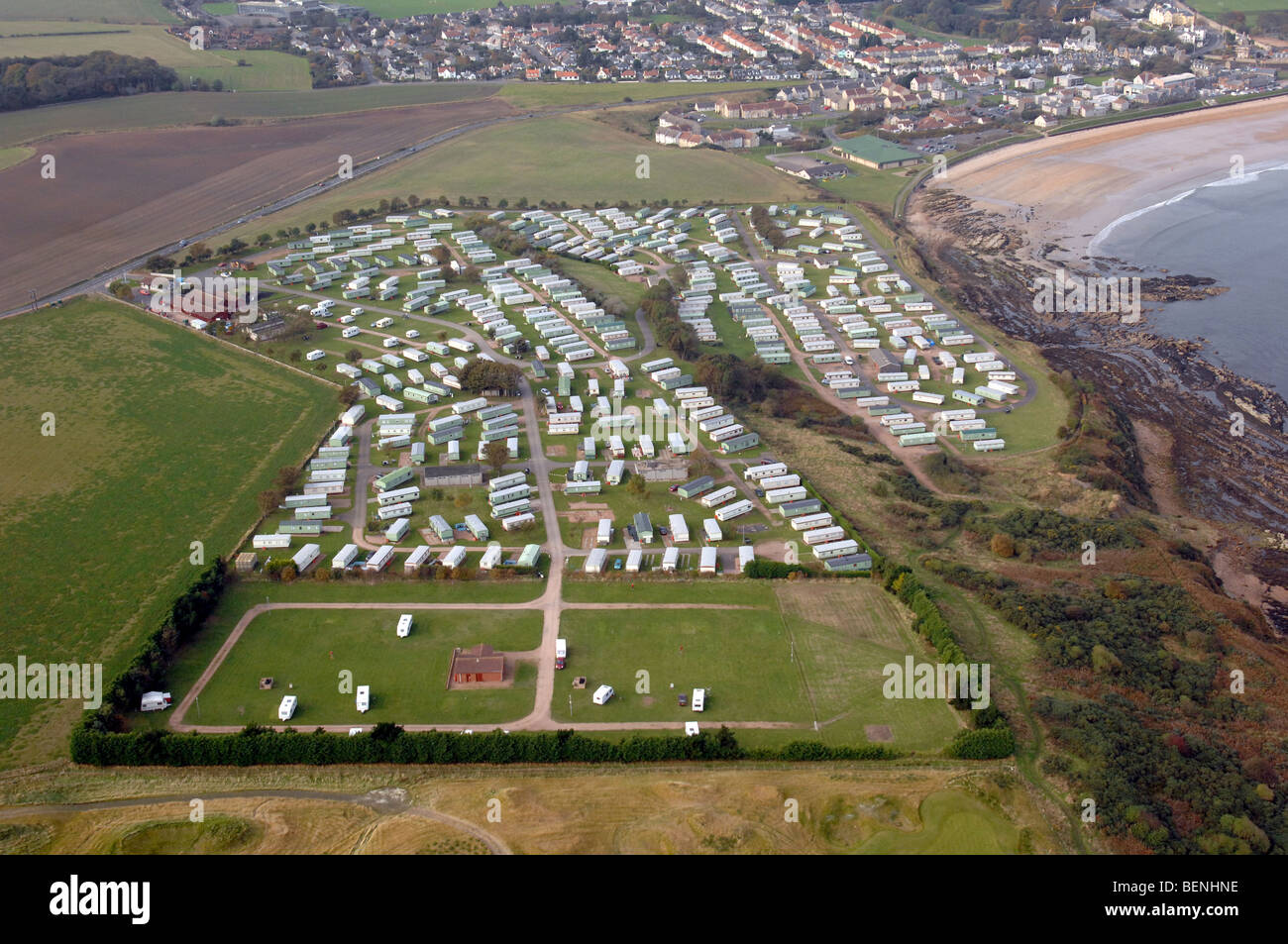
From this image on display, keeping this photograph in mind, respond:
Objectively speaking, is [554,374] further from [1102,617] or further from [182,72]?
[182,72]

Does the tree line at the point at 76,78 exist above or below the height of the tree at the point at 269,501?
above

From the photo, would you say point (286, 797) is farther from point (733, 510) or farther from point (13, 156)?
point (13, 156)

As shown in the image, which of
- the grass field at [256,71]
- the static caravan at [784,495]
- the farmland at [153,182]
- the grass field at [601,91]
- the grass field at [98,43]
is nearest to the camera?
the static caravan at [784,495]

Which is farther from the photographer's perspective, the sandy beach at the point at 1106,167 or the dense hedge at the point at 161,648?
the sandy beach at the point at 1106,167

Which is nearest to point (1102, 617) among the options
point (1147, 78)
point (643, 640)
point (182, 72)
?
point (643, 640)

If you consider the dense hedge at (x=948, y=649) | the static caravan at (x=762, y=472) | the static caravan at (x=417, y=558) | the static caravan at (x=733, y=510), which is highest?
the static caravan at (x=762, y=472)

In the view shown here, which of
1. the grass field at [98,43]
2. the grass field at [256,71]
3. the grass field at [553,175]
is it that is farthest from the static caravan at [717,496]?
the grass field at [98,43]

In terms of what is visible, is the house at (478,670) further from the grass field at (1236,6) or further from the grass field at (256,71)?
the grass field at (1236,6)

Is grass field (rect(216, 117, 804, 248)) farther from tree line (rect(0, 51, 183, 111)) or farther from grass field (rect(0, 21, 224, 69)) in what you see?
grass field (rect(0, 21, 224, 69))
